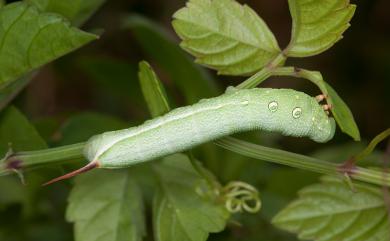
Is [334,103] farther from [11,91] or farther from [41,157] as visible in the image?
[11,91]

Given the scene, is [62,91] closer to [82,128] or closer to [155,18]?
[155,18]

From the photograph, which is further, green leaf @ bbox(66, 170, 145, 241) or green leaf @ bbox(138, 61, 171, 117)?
green leaf @ bbox(66, 170, 145, 241)

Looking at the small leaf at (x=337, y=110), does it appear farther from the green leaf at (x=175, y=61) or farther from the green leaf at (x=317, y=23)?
the green leaf at (x=175, y=61)

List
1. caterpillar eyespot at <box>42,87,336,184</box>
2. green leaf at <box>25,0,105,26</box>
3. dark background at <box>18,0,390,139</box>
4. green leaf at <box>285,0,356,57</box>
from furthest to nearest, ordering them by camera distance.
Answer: dark background at <box>18,0,390,139</box>, green leaf at <box>25,0,105,26</box>, green leaf at <box>285,0,356,57</box>, caterpillar eyespot at <box>42,87,336,184</box>

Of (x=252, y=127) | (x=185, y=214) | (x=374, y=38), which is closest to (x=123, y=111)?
(x=374, y=38)

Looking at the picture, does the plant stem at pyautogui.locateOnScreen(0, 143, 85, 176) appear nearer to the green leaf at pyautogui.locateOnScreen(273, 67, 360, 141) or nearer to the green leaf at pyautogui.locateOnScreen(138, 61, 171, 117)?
the green leaf at pyautogui.locateOnScreen(138, 61, 171, 117)

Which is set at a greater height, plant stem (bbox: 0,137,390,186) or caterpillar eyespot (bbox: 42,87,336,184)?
caterpillar eyespot (bbox: 42,87,336,184)

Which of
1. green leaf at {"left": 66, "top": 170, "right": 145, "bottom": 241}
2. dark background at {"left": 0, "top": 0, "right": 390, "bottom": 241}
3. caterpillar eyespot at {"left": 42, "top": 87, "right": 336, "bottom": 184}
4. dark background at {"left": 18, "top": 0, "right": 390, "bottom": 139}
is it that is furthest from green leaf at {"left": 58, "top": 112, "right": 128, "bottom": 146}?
dark background at {"left": 18, "top": 0, "right": 390, "bottom": 139}
